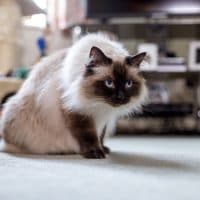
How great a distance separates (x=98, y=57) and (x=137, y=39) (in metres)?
1.84

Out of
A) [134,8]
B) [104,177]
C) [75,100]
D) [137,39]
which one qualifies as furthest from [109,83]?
[137,39]

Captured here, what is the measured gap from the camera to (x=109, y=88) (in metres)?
1.75

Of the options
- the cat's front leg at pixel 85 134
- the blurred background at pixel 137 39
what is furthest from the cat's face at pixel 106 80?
the blurred background at pixel 137 39

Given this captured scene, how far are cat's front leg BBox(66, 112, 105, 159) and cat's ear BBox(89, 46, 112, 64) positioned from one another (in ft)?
0.82

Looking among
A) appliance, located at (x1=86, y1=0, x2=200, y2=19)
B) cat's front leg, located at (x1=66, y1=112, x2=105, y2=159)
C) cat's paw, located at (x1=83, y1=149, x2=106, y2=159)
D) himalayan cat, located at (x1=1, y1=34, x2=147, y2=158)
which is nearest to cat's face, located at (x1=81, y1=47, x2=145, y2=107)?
himalayan cat, located at (x1=1, y1=34, x2=147, y2=158)

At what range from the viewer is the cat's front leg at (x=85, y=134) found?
183 cm

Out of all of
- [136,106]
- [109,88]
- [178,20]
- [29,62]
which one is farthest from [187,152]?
[29,62]

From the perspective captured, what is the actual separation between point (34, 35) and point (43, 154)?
2109 millimetres

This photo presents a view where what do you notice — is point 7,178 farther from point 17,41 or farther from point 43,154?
point 17,41

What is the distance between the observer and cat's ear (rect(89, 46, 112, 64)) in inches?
67.9

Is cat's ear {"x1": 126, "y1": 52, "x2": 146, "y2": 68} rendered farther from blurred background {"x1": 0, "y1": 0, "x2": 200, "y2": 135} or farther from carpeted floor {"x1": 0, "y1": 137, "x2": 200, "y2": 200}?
blurred background {"x1": 0, "y1": 0, "x2": 200, "y2": 135}

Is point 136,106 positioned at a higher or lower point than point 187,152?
higher

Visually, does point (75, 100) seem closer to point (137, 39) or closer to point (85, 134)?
point (85, 134)

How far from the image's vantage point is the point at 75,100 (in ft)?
5.84
